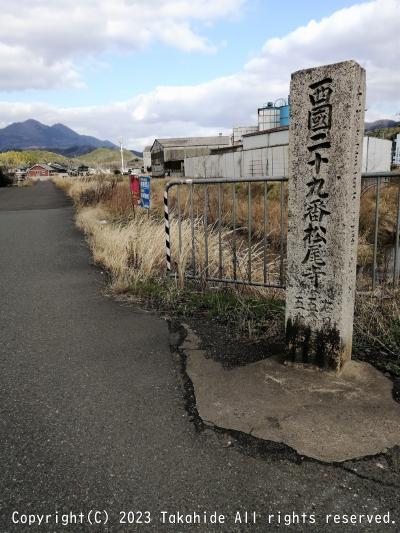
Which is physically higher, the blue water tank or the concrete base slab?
the blue water tank

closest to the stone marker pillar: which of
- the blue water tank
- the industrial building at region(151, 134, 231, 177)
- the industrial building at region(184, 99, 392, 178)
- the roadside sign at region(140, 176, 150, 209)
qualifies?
the roadside sign at region(140, 176, 150, 209)

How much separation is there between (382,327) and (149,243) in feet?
14.1

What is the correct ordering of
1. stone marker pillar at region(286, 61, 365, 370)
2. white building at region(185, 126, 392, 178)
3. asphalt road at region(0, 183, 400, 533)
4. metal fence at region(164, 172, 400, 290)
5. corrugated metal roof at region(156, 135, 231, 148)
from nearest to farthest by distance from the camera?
asphalt road at region(0, 183, 400, 533), stone marker pillar at region(286, 61, 365, 370), metal fence at region(164, 172, 400, 290), white building at region(185, 126, 392, 178), corrugated metal roof at region(156, 135, 231, 148)

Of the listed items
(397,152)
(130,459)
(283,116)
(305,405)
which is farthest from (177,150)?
(130,459)

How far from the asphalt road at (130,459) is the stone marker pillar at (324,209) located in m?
1.11

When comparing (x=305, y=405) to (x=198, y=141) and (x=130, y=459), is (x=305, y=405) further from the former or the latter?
(x=198, y=141)

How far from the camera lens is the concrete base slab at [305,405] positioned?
265 cm

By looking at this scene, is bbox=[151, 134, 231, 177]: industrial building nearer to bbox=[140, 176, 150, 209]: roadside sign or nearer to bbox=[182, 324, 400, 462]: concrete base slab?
bbox=[140, 176, 150, 209]: roadside sign

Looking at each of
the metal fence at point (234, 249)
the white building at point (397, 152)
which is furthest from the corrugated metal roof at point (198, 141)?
the metal fence at point (234, 249)

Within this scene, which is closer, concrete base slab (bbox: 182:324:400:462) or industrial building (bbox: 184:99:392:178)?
concrete base slab (bbox: 182:324:400:462)

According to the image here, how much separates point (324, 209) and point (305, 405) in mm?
1518

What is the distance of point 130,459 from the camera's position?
253 centimetres

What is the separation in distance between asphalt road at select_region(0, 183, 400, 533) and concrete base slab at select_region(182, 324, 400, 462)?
14 centimetres

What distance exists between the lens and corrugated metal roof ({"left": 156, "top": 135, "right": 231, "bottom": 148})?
215 feet
